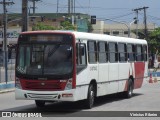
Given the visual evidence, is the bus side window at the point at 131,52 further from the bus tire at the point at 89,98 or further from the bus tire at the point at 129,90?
the bus tire at the point at 89,98

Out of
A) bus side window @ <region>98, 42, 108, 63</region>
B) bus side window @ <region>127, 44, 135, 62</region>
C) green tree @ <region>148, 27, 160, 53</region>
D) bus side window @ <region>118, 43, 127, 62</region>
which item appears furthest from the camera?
green tree @ <region>148, 27, 160, 53</region>

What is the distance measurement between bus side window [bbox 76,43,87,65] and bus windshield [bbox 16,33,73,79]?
0.35m

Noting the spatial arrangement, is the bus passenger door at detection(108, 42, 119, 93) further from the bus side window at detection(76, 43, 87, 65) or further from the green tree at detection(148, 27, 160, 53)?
the green tree at detection(148, 27, 160, 53)

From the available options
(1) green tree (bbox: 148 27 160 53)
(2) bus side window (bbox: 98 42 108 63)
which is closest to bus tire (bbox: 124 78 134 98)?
(2) bus side window (bbox: 98 42 108 63)

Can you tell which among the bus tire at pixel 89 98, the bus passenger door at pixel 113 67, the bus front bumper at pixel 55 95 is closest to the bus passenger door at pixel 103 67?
the bus passenger door at pixel 113 67

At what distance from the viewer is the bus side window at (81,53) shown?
55.8 ft

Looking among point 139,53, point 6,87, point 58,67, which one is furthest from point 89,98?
point 6,87

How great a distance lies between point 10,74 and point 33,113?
18800 millimetres

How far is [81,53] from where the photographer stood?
1727 cm

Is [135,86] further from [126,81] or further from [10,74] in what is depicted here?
[10,74]

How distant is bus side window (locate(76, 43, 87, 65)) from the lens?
1702cm

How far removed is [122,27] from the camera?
144250mm

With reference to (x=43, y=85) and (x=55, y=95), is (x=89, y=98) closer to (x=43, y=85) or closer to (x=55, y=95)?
(x=55, y=95)

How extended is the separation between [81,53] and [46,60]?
4.31 feet
